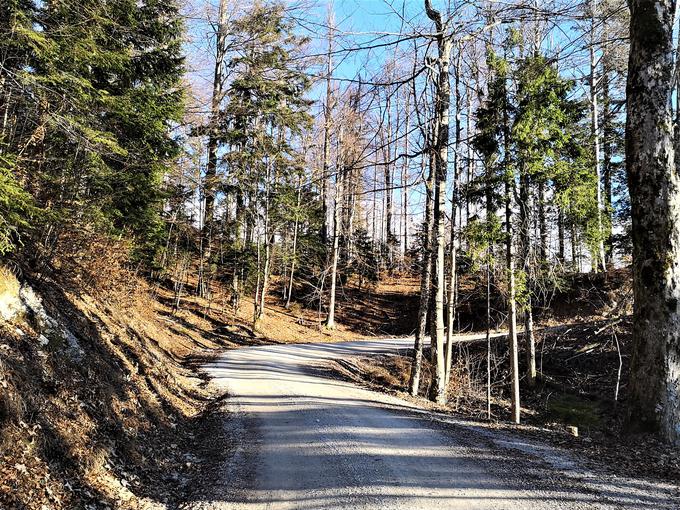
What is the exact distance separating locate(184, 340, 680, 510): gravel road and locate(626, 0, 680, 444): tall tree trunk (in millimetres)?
1345

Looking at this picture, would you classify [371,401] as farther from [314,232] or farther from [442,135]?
[314,232]

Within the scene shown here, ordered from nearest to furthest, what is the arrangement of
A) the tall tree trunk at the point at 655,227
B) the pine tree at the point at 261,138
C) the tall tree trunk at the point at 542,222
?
the tall tree trunk at the point at 655,227 < the tall tree trunk at the point at 542,222 < the pine tree at the point at 261,138

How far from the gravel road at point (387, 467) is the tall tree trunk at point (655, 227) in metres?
1.35

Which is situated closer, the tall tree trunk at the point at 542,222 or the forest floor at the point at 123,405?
the forest floor at the point at 123,405

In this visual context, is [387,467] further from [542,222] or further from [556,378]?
[556,378]

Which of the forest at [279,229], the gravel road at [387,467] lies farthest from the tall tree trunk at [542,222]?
the gravel road at [387,467]

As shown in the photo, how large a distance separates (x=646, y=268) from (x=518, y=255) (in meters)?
6.89

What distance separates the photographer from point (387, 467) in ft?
15.8

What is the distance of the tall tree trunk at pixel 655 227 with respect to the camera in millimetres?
5145

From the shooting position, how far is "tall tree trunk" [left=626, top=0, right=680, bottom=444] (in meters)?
5.14

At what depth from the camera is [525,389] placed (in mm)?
14945

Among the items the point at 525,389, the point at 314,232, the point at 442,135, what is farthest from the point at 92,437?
the point at 314,232

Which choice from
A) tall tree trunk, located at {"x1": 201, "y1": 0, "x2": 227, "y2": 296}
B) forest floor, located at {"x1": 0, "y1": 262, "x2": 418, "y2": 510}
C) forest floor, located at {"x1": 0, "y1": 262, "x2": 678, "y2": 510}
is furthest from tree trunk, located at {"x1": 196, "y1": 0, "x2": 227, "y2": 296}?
forest floor, located at {"x1": 0, "y1": 262, "x2": 418, "y2": 510}

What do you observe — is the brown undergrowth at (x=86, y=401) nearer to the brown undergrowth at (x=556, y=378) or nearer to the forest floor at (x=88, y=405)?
the forest floor at (x=88, y=405)
